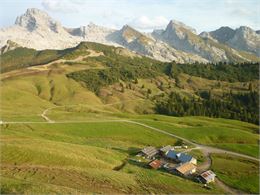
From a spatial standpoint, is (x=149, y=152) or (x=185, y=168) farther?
(x=149, y=152)

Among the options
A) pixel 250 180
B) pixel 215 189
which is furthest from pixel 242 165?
pixel 215 189

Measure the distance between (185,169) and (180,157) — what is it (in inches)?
423

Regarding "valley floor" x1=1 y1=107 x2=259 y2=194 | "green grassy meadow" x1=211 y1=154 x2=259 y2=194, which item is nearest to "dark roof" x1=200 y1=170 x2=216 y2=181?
"valley floor" x1=1 y1=107 x2=259 y2=194

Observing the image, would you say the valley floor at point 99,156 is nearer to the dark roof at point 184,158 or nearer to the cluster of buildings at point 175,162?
the cluster of buildings at point 175,162

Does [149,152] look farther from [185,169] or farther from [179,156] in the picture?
[185,169]

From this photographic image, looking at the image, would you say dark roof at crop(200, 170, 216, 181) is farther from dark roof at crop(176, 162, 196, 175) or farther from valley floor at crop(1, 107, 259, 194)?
dark roof at crop(176, 162, 196, 175)

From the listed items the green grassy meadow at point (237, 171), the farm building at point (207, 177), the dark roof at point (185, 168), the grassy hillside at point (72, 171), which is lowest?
the green grassy meadow at point (237, 171)

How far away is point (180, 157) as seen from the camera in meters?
93.4

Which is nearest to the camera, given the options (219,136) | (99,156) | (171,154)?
(99,156)

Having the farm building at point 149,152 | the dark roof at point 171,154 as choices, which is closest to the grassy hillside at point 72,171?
the farm building at point 149,152

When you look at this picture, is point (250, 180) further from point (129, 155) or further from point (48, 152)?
point (48, 152)

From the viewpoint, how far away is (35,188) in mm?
45000

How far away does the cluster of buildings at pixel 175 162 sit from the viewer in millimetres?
80669

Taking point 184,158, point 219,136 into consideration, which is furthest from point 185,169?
point 219,136
